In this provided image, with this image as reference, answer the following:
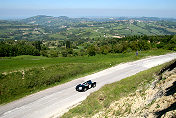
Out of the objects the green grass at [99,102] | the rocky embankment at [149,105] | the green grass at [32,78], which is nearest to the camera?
the rocky embankment at [149,105]

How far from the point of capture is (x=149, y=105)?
14.0m

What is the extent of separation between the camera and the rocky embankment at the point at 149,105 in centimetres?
1212

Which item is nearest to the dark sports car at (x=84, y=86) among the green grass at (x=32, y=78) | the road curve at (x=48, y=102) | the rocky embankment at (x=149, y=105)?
the road curve at (x=48, y=102)

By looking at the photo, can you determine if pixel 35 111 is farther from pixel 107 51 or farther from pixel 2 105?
pixel 107 51

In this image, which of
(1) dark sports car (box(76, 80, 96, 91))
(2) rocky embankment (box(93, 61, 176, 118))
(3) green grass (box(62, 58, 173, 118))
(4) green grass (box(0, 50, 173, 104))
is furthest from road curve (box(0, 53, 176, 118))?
(2) rocky embankment (box(93, 61, 176, 118))

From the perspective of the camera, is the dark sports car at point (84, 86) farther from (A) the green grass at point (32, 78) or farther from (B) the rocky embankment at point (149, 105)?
(B) the rocky embankment at point (149, 105)

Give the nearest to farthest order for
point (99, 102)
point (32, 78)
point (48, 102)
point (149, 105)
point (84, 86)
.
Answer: point (149, 105) < point (99, 102) < point (48, 102) < point (84, 86) < point (32, 78)

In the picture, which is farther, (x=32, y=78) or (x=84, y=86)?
(x=32, y=78)

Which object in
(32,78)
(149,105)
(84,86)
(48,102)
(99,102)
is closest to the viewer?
(149,105)

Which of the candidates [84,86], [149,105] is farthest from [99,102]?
[84,86]

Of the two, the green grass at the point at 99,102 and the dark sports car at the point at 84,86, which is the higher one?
the green grass at the point at 99,102

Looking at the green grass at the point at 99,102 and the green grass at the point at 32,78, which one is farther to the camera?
the green grass at the point at 32,78

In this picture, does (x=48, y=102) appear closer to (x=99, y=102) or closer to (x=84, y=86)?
(x=84, y=86)

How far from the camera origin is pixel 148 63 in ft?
147
